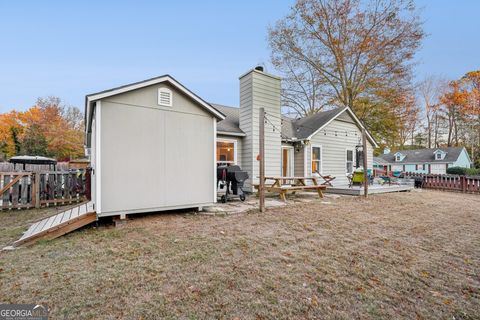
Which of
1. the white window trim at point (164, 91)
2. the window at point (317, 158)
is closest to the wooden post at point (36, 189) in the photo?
the white window trim at point (164, 91)

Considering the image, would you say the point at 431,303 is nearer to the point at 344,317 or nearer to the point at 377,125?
the point at 344,317

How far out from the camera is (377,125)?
17562mm

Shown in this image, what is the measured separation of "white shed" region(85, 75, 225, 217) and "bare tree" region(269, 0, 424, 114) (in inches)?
542

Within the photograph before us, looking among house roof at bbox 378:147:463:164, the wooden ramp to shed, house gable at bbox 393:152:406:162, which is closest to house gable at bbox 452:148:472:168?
house roof at bbox 378:147:463:164

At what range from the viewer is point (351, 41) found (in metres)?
16.1

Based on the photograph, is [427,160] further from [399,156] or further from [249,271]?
[249,271]

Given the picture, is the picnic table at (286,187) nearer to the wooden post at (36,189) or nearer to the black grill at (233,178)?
the black grill at (233,178)

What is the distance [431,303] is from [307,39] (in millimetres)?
17609

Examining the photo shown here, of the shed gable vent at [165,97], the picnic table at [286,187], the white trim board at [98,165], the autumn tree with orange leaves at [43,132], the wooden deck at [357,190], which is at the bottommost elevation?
the wooden deck at [357,190]

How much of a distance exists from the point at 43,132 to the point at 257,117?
2790 centimetres

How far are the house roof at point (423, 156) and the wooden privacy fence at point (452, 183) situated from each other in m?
20.1

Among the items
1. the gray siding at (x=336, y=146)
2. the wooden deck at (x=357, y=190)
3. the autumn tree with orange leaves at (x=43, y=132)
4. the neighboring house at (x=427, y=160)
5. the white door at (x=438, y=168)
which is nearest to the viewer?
the wooden deck at (x=357, y=190)

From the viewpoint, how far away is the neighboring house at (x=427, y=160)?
29.1 metres

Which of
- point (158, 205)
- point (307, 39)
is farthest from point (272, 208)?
point (307, 39)
